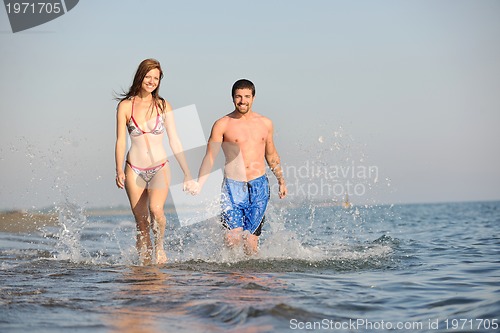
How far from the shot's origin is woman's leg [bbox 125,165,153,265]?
23.1 feet

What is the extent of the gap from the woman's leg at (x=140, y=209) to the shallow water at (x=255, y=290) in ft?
0.75

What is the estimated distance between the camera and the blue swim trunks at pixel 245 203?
7402mm

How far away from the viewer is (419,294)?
533 centimetres

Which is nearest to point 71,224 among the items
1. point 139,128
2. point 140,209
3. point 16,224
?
point 140,209

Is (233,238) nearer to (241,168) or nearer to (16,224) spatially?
(241,168)

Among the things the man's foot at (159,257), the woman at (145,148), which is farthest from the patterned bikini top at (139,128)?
the man's foot at (159,257)

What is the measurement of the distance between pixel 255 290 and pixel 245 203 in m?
2.40

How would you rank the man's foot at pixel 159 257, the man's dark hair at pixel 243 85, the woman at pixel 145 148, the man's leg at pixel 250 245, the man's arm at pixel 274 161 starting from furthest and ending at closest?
the man's arm at pixel 274 161, the man's leg at pixel 250 245, the man's dark hair at pixel 243 85, the man's foot at pixel 159 257, the woman at pixel 145 148

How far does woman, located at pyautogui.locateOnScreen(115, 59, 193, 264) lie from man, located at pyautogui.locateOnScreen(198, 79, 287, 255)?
552 millimetres

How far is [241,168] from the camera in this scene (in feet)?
24.6

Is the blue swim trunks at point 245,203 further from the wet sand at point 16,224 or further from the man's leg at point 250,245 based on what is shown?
the wet sand at point 16,224

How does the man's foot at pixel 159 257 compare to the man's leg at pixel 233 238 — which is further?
the man's leg at pixel 233 238

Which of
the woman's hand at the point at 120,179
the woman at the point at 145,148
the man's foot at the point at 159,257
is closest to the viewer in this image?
the woman's hand at the point at 120,179

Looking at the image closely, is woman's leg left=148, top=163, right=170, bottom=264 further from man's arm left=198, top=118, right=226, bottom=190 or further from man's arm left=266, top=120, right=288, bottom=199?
man's arm left=266, top=120, right=288, bottom=199
